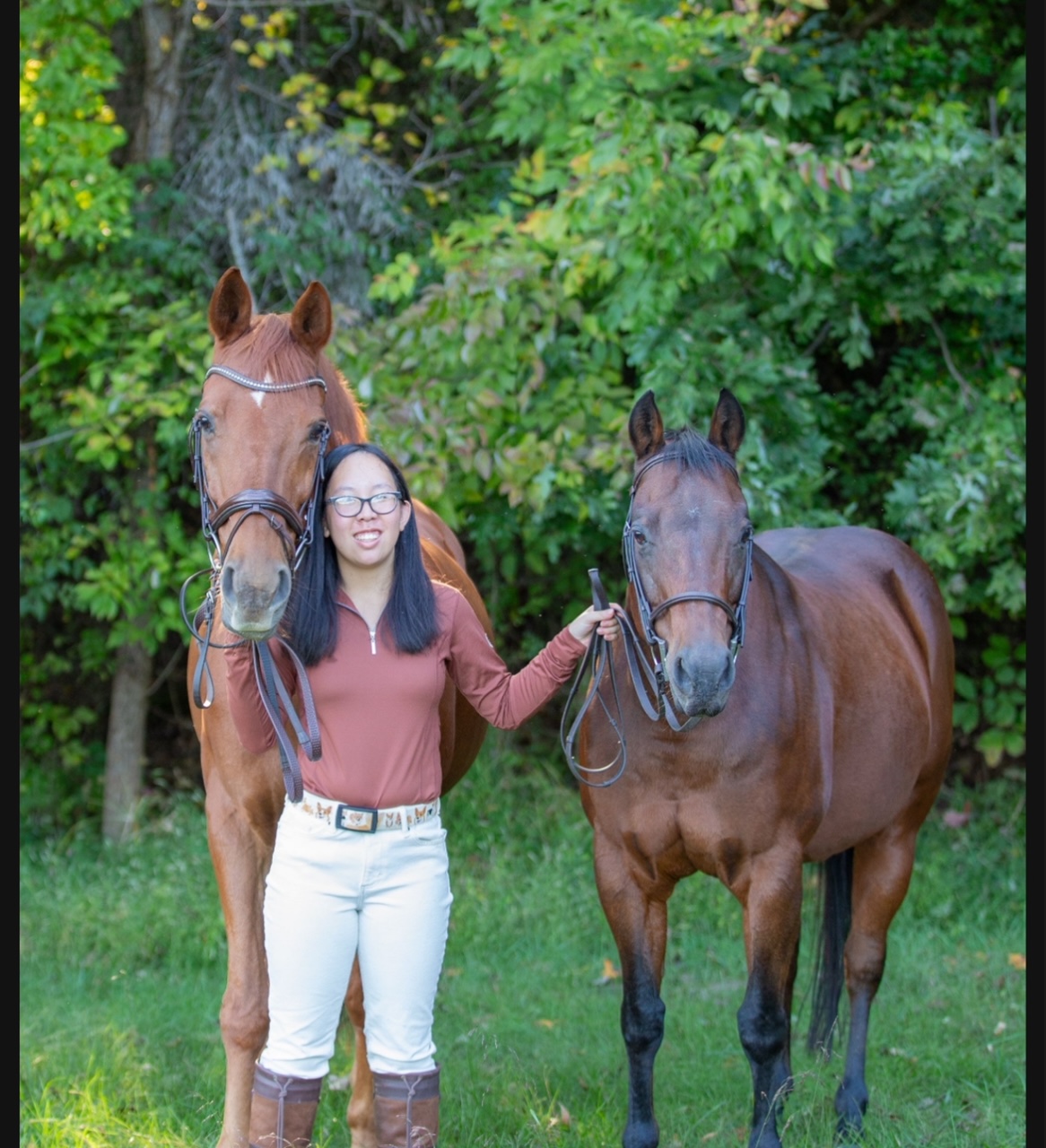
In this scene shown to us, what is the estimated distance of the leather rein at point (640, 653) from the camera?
121 inches

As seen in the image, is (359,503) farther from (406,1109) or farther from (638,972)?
(638,972)

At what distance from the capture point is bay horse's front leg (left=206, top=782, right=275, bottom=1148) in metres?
3.38

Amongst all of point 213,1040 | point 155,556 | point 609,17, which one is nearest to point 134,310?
point 155,556

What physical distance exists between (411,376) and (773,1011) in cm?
351

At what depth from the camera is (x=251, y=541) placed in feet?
8.86

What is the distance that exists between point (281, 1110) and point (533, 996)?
112 inches

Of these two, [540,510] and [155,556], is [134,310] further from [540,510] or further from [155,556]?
[540,510]

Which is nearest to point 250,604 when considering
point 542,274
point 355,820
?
point 355,820

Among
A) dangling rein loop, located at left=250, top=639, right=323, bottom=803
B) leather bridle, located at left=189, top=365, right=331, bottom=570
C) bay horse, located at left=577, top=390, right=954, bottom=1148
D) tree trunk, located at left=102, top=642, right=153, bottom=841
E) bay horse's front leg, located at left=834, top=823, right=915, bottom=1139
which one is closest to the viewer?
leather bridle, located at left=189, top=365, right=331, bottom=570

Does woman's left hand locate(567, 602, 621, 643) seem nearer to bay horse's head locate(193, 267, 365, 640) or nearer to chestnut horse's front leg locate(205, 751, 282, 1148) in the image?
bay horse's head locate(193, 267, 365, 640)

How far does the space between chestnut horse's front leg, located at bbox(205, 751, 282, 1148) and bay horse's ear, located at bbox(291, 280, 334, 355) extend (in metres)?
1.07

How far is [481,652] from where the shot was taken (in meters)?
3.14

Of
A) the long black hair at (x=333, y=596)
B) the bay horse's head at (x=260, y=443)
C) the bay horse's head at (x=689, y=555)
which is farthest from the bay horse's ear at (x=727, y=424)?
the bay horse's head at (x=260, y=443)

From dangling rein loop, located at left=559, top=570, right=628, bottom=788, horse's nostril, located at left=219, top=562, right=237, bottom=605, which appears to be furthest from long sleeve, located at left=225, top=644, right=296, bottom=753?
dangling rein loop, located at left=559, top=570, right=628, bottom=788
